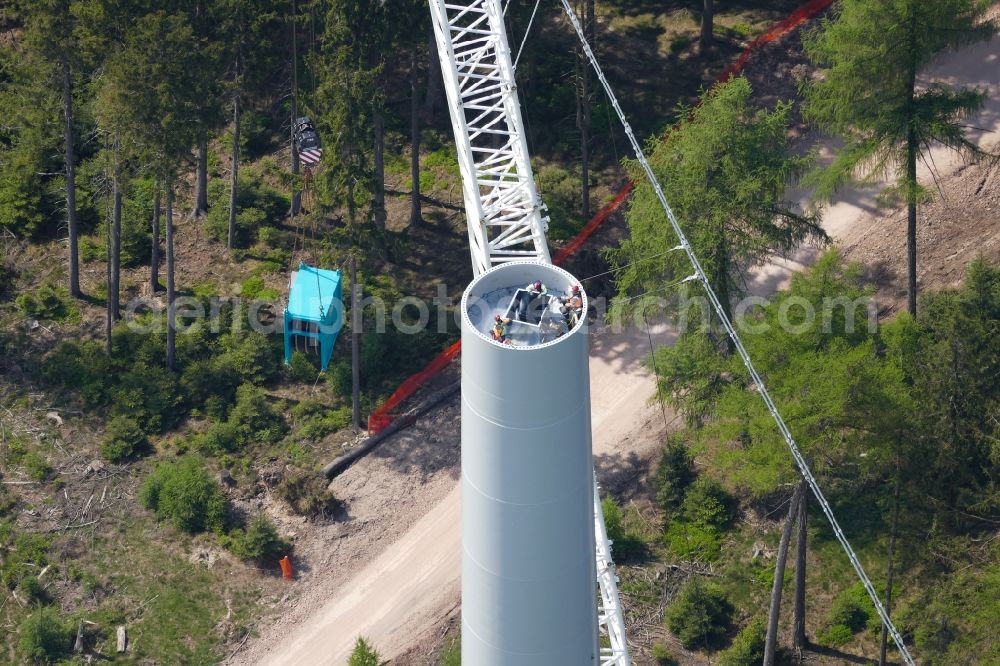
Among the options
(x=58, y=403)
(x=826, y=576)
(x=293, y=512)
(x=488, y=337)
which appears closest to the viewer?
(x=488, y=337)

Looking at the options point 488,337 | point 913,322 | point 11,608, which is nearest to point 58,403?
point 11,608

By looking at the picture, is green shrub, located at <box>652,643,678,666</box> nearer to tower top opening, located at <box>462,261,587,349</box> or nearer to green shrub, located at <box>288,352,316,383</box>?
green shrub, located at <box>288,352,316,383</box>

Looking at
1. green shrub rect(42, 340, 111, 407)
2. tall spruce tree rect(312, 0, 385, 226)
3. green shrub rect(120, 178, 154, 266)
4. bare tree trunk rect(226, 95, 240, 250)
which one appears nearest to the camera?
tall spruce tree rect(312, 0, 385, 226)

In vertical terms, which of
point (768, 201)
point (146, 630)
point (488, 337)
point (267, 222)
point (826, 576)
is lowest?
point (146, 630)

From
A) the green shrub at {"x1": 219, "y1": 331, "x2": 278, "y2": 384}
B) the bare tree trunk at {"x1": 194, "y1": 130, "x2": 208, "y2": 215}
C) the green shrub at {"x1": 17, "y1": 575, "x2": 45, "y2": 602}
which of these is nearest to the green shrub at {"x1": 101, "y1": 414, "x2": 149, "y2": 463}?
the green shrub at {"x1": 219, "y1": 331, "x2": 278, "y2": 384}

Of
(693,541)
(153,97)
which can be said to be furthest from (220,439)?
(693,541)

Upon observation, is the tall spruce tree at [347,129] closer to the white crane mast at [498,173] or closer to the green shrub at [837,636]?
the white crane mast at [498,173]

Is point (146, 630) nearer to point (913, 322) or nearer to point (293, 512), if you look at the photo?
point (293, 512)
